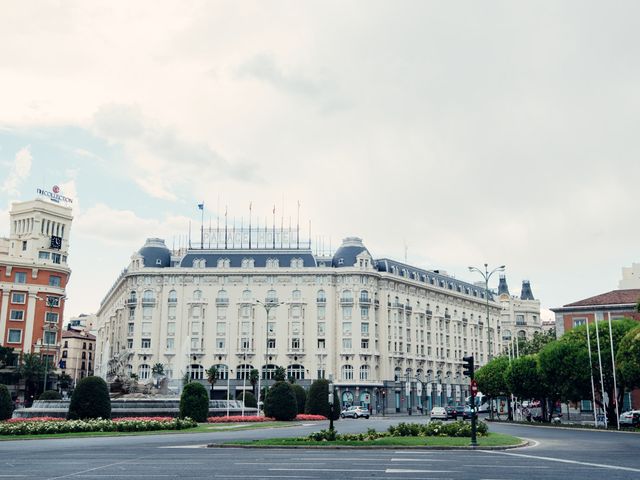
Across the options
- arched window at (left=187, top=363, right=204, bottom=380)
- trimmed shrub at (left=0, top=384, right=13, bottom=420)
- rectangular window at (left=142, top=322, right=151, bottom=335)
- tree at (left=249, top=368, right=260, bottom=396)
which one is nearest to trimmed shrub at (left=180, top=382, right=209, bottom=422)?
trimmed shrub at (left=0, top=384, right=13, bottom=420)

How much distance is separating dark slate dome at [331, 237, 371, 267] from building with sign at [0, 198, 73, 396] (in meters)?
44.6

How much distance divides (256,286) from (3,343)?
39.5 meters

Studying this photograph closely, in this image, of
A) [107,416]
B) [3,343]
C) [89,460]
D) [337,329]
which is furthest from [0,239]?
[89,460]

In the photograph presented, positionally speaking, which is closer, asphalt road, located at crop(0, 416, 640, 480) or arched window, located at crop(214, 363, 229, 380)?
asphalt road, located at crop(0, 416, 640, 480)

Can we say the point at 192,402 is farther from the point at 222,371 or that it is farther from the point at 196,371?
the point at 196,371

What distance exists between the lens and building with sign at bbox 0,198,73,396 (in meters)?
105

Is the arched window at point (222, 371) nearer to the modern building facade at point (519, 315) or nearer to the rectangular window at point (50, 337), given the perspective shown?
the rectangular window at point (50, 337)

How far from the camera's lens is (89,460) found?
23.7m

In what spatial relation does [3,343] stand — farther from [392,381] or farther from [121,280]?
[392,381]

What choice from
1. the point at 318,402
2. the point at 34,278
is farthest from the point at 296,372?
the point at 318,402

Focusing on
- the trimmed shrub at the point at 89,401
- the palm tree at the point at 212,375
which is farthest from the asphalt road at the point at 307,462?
the palm tree at the point at 212,375

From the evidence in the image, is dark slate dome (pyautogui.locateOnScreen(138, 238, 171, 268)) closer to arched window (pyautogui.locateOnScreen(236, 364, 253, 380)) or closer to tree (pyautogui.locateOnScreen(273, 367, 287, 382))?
arched window (pyautogui.locateOnScreen(236, 364, 253, 380))

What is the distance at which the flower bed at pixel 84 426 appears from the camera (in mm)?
37594

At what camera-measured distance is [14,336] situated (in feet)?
344
